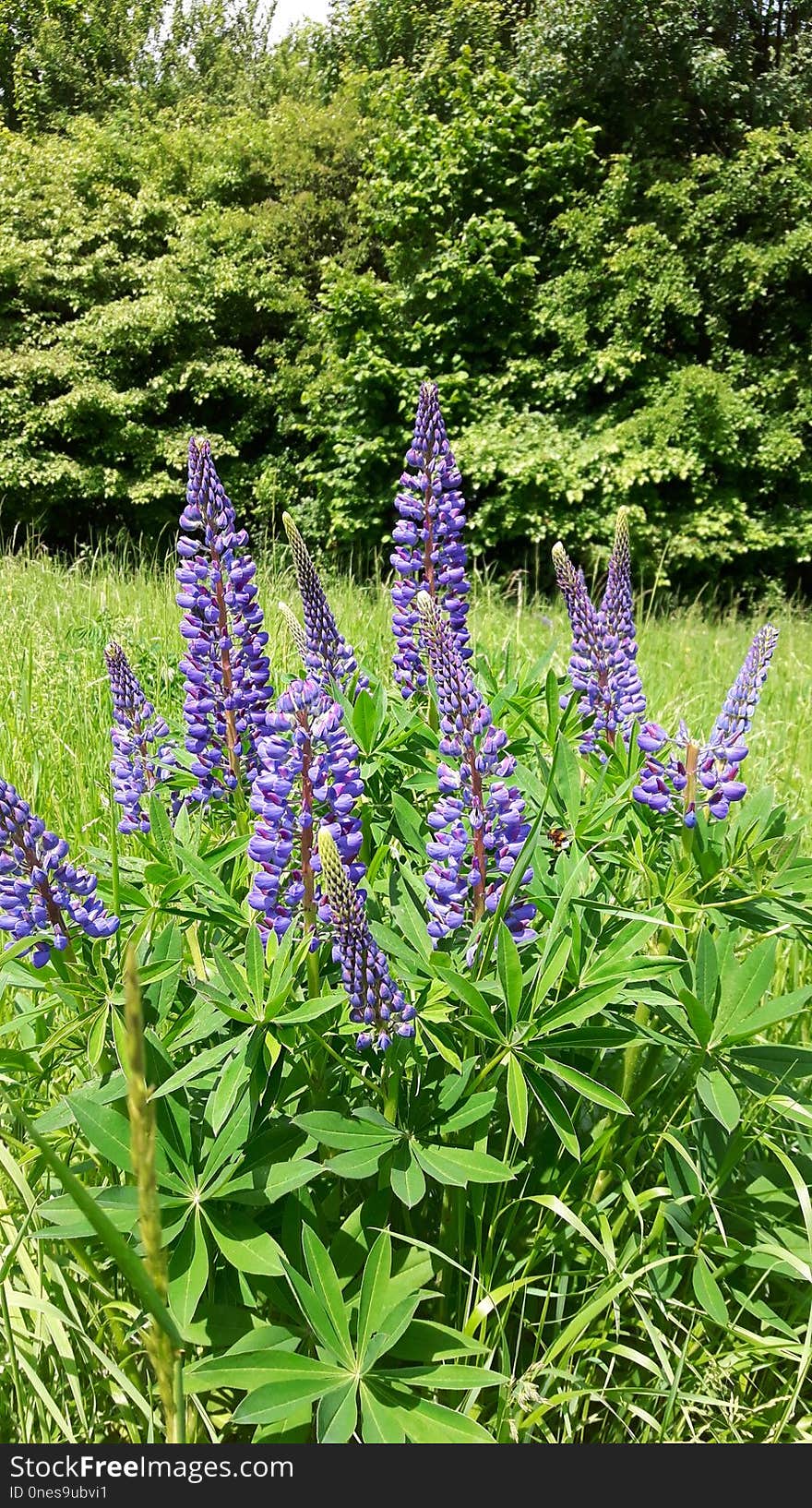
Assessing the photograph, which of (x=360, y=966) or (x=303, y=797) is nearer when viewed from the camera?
(x=360, y=966)

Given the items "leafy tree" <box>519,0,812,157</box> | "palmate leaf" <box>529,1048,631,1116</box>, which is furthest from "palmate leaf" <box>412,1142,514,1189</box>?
"leafy tree" <box>519,0,812,157</box>

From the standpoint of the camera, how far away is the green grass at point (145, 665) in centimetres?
269

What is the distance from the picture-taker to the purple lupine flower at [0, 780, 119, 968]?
1.28 metres

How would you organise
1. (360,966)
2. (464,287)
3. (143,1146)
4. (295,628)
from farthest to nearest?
(464,287), (295,628), (360,966), (143,1146)

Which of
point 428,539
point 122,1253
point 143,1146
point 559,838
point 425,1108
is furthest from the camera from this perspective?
point 428,539

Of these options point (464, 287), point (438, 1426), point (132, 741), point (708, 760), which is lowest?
point (438, 1426)

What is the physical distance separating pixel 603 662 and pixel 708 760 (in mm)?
377

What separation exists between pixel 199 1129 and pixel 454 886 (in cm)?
48

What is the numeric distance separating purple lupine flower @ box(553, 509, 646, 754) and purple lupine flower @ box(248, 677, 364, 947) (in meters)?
0.67

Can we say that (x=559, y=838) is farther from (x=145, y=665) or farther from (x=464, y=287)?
(x=464, y=287)

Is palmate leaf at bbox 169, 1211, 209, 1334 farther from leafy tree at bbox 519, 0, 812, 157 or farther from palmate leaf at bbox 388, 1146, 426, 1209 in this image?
leafy tree at bbox 519, 0, 812, 157

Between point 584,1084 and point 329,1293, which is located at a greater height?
point 584,1084

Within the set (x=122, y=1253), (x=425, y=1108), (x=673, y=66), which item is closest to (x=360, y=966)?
(x=425, y=1108)

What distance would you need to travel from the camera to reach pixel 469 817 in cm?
130
